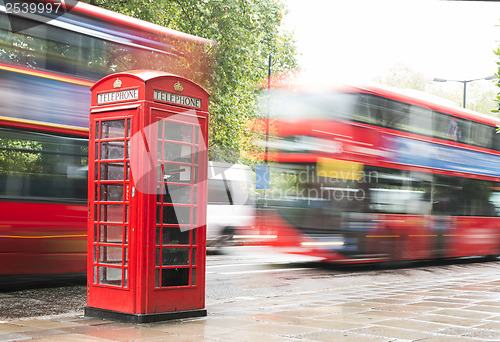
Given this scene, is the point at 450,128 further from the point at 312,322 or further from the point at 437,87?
the point at 437,87

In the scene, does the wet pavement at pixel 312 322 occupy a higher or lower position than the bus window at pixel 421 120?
lower

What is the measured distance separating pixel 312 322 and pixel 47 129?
4537mm

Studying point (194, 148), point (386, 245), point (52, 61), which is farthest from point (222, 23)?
point (194, 148)


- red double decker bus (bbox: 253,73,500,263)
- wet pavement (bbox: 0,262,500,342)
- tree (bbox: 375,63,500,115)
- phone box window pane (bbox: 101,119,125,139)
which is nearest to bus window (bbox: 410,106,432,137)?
red double decker bus (bbox: 253,73,500,263)

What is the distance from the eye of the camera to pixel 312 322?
6.10m

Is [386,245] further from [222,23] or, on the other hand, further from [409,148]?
[222,23]

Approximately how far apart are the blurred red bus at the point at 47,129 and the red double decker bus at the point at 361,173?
4.20 metres

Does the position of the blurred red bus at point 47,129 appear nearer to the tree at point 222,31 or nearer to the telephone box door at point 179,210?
the telephone box door at point 179,210

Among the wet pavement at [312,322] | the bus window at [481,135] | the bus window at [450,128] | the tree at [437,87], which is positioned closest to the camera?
the wet pavement at [312,322]

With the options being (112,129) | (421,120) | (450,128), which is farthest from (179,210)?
(450,128)

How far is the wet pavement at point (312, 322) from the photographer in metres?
5.28

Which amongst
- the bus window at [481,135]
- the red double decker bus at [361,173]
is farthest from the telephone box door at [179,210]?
the bus window at [481,135]

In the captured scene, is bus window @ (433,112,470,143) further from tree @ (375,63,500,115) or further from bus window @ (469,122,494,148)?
tree @ (375,63,500,115)

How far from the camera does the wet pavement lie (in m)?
5.28
